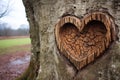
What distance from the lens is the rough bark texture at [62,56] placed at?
1695 millimetres

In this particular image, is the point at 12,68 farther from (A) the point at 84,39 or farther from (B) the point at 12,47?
(B) the point at 12,47

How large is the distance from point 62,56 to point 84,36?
279 mm

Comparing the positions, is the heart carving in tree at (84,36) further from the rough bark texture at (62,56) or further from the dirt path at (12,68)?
the dirt path at (12,68)

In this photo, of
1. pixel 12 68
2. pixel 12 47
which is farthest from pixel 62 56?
pixel 12 47

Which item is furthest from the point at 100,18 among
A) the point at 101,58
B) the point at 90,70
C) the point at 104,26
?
the point at 90,70

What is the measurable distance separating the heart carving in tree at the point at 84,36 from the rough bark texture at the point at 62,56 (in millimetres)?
46

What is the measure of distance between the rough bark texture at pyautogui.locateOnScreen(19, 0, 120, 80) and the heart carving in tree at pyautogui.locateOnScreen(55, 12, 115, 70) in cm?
5

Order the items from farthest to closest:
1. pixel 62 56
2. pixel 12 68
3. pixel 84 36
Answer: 1. pixel 12 68
2. pixel 62 56
3. pixel 84 36

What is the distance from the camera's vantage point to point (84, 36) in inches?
71.1

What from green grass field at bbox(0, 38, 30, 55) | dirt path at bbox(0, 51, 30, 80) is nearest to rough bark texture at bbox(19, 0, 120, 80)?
dirt path at bbox(0, 51, 30, 80)

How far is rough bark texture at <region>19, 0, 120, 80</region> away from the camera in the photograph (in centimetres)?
170

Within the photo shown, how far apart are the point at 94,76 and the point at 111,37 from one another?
356mm

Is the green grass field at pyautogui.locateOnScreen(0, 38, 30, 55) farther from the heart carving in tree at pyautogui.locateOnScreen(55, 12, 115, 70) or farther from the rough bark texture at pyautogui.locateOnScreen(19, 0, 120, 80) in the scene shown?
the heart carving in tree at pyautogui.locateOnScreen(55, 12, 115, 70)

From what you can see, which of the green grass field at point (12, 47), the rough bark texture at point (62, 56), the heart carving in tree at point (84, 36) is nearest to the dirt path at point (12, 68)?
the green grass field at point (12, 47)
